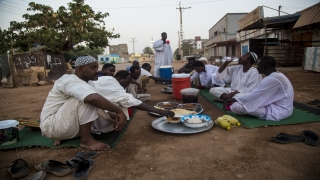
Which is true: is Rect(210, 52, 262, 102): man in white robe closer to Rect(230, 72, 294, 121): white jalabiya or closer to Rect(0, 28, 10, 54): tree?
Rect(230, 72, 294, 121): white jalabiya

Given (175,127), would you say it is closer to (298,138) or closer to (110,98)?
(110,98)

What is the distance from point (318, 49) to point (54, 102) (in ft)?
30.5

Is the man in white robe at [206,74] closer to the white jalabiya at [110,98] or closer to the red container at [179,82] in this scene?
the red container at [179,82]

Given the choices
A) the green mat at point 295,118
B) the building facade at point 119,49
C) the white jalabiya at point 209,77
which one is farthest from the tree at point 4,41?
the building facade at point 119,49

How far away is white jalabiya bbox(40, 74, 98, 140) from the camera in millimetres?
→ 2143

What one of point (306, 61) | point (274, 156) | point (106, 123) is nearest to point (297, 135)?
point (274, 156)

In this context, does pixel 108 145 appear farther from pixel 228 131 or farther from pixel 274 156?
pixel 274 156

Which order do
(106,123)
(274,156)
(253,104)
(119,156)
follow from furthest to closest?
(253,104) → (106,123) → (119,156) → (274,156)

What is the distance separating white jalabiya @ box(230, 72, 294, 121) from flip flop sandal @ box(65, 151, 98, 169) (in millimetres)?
2201

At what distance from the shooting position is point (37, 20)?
41.7ft

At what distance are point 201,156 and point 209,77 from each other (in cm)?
370

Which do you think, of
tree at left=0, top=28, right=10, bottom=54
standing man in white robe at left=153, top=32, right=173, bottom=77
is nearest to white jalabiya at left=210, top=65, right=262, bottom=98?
standing man in white robe at left=153, top=32, right=173, bottom=77

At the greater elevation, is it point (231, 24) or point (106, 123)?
point (231, 24)

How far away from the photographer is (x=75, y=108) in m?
2.20
